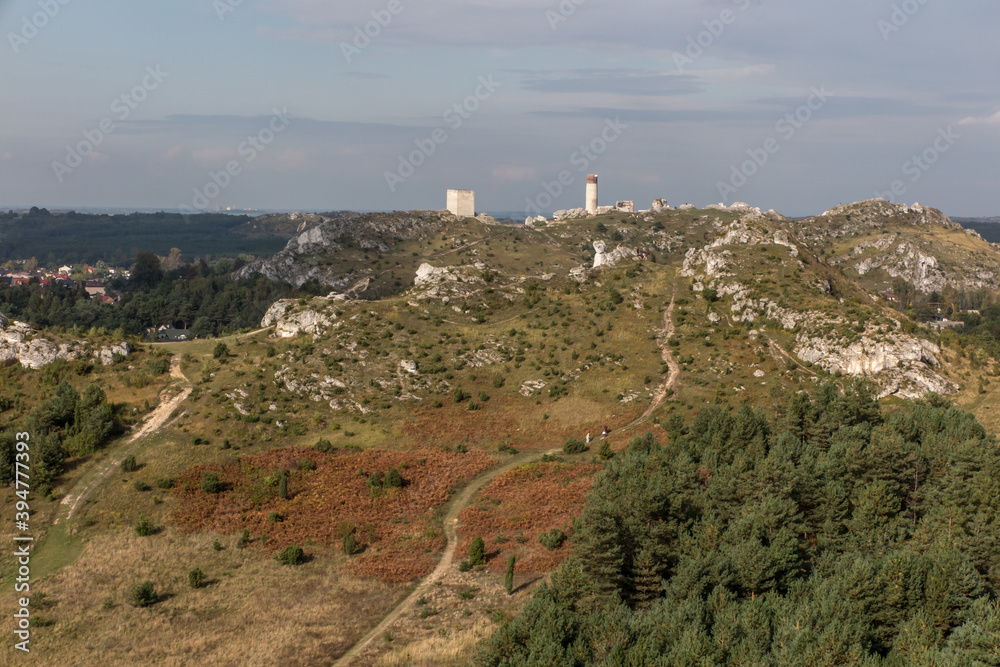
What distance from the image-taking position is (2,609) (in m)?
46.2

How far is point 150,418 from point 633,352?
53891 mm

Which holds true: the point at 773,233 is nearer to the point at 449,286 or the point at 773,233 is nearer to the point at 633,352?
the point at 633,352

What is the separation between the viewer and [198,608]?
4688cm

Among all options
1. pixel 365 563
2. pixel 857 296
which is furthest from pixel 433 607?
pixel 857 296

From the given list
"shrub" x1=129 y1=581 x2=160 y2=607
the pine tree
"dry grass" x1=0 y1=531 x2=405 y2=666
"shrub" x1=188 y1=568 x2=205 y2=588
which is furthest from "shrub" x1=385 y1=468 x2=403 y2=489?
the pine tree

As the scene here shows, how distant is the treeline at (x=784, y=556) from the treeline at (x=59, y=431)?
46.7 metres

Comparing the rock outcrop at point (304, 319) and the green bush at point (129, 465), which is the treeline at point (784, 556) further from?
the rock outcrop at point (304, 319)

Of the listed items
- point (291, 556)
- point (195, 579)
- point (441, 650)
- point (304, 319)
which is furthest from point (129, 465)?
point (441, 650)

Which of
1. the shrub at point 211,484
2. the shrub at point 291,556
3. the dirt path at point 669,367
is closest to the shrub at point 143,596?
the shrub at point 291,556

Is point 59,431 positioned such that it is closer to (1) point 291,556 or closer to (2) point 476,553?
(1) point 291,556

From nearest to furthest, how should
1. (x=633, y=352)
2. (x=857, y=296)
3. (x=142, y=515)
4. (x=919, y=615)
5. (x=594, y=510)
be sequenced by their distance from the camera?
(x=919, y=615) → (x=594, y=510) → (x=142, y=515) → (x=633, y=352) → (x=857, y=296)

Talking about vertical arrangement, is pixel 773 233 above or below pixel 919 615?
above

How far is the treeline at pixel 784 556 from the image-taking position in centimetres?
3391

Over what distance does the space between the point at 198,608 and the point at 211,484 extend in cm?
1716
